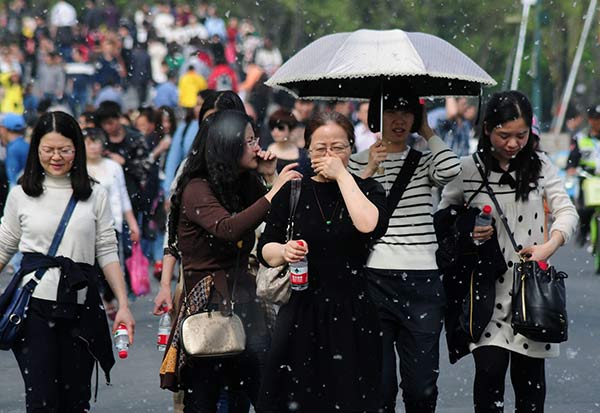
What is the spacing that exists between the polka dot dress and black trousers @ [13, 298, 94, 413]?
1.87m

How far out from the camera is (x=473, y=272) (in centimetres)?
701

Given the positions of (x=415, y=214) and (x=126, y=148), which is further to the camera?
(x=126, y=148)

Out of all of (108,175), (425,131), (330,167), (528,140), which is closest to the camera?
(330,167)

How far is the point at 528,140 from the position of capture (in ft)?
23.3

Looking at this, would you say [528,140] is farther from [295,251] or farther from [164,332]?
[164,332]

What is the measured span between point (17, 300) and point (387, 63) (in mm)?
2051

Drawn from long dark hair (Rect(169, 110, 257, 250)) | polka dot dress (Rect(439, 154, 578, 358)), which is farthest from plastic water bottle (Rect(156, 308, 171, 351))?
polka dot dress (Rect(439, 154, 578, 358))

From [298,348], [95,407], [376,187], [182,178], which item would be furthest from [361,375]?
[95,407]

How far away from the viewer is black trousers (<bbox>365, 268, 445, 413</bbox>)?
696 cm

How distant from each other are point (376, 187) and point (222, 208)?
71 cm

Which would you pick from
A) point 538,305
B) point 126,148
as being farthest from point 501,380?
point 126,148

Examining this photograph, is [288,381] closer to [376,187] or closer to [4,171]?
[376,187]

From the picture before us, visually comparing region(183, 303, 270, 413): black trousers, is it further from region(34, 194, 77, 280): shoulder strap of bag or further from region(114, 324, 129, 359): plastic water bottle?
region(34, 194, 77, 280): shoulder strap of bag

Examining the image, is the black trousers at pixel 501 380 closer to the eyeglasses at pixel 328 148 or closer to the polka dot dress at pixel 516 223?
the polka dot dress at pixel 516 223
